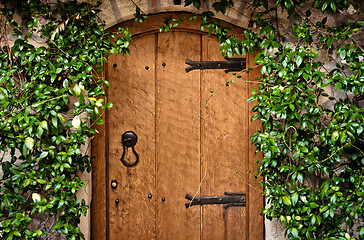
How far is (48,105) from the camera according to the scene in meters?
1.82

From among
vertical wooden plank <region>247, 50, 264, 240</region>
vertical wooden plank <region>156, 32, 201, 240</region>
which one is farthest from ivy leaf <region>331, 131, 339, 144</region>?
vertical wooden plank <region>156, 32, 201, 240</region>

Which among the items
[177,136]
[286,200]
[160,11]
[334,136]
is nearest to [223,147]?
[177,136]

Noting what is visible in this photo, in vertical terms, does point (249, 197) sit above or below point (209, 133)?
below

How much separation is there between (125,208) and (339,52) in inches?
68.2

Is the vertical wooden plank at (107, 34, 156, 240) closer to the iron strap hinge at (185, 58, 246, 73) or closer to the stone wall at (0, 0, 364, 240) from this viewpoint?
the stone wall at (0, 0, 364, 240)

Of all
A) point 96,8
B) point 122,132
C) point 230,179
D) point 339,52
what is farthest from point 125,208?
point 339,52

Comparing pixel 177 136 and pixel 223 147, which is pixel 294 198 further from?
pixel 177 136

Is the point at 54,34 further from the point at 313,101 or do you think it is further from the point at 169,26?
the point at 313,101

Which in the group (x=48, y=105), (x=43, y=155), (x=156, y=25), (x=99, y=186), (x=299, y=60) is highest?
(x=156, y=25)

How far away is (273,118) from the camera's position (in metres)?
2.11

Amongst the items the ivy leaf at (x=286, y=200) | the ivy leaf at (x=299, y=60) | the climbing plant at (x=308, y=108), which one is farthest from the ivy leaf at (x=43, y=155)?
the ivy leaf at (x=299, y=60)

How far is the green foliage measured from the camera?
181 centimetres

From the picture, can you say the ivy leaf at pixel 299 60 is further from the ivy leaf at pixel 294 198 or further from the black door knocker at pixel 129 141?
the black door knocker at pixel 129 141

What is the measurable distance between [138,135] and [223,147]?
602 mm
